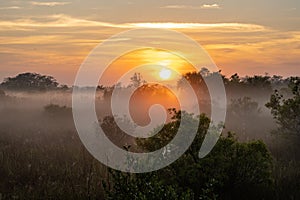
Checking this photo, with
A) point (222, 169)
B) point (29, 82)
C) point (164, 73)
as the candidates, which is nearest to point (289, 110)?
point (222, 169)

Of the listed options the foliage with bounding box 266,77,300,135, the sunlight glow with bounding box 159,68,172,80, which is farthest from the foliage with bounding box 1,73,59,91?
the foliage with bounding box 266,77,300,135

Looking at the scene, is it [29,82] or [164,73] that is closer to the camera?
[164,73]

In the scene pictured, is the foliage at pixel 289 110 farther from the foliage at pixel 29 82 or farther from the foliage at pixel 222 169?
the foliage at pixel 29 82

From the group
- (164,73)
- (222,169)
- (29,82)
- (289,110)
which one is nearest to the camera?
(222,169)

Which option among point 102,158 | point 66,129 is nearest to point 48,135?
point 66,129

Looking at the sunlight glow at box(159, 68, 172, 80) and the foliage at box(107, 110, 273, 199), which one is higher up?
the sunlight glow at box(159, 68, 172, 80)

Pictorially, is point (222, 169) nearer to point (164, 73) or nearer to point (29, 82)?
point (164, 73)

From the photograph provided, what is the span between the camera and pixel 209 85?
1283 inches

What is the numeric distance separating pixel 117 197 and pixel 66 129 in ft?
54.2

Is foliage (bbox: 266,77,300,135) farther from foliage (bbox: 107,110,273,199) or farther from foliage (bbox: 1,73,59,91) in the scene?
foliage (bbox: 1,73,59,91)

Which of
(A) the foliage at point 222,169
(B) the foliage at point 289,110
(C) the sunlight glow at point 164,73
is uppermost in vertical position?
(C) the sunlight glow at point 164,73

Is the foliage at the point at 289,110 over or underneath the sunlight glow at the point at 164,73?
underneath

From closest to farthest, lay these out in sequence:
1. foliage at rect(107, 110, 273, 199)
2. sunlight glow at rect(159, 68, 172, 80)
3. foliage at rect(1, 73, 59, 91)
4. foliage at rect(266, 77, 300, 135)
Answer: foliage at rect(107, 110, 273, 199) < foliage at rect(266, 77, 300, 135) < sunlight glow at rect(159, 68, 172, 80) < foliage at rect(1, 73, 59, 91)

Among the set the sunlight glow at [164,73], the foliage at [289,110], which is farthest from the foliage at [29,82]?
the foliage at [289,110]
